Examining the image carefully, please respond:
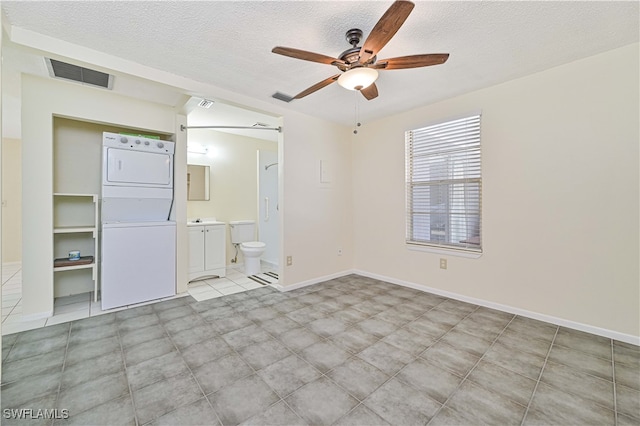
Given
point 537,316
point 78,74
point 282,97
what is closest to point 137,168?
point 78,74

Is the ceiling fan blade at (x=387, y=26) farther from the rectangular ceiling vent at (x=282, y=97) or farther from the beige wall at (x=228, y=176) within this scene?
the beige wall at (x=228, y=176)

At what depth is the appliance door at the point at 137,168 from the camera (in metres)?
2.90

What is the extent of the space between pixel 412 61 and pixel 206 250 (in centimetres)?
346

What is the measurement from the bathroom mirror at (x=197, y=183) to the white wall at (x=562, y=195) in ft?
11.4

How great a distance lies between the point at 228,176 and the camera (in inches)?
184

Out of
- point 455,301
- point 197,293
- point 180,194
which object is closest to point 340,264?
point 455,301

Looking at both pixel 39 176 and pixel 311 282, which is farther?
pixel 311 282

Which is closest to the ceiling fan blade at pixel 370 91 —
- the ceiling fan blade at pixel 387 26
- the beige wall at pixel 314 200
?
the ceiling fan blade at pixel 387 26

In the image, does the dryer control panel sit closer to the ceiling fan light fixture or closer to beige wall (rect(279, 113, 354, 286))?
beige wall (rect(279, 113, 354, 286))

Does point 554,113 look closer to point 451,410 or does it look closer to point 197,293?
point 451,410

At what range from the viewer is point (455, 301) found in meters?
3.13

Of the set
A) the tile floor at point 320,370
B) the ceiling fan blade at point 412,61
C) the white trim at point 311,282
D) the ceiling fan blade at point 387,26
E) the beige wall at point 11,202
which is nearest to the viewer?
the ceiling fan blade at point 387,26

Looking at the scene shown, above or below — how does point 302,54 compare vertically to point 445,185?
above

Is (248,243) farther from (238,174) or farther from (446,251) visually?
(446,251)
